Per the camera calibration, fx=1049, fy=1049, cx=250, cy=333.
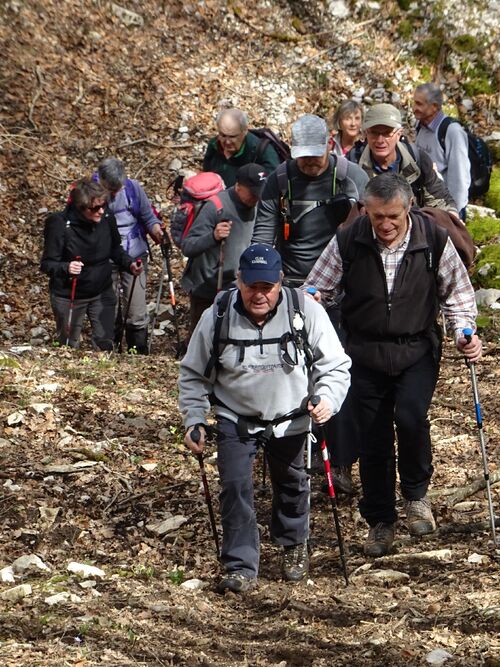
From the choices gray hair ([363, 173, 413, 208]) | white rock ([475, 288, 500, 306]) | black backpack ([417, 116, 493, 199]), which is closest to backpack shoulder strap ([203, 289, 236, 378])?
gray hair ([363, 173, 413, 208])

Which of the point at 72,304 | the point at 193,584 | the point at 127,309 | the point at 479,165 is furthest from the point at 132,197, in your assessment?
the point at 193,584

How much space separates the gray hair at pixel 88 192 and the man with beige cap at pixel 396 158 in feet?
12.4

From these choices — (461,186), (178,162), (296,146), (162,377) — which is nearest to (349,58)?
(178,162)

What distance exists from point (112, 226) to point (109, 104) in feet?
24.7

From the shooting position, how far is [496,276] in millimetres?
14789

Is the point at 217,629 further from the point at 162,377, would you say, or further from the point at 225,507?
the point at 162,377

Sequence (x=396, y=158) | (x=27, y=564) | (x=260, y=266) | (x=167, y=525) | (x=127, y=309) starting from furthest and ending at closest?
1. (x=127, y=309)
2. (x=396, y=158)
3. (x=167, y=525)
4. (x=27, y=564)
5. (x=260, y=266)

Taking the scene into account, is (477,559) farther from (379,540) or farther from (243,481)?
(243,481)

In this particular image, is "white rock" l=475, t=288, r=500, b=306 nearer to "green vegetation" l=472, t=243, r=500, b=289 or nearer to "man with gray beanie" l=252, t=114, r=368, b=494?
"green vegetation" l=472, t=243, r=500, b=289

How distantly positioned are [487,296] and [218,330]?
337 inches

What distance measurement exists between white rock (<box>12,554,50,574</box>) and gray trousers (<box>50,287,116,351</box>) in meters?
5.75

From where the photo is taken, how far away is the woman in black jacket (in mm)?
12211

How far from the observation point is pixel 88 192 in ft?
39.3

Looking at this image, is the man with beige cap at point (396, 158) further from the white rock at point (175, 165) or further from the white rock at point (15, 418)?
the white rock at point (175, 165)
